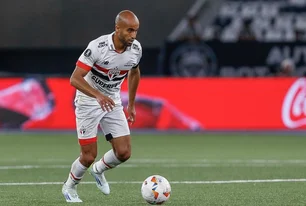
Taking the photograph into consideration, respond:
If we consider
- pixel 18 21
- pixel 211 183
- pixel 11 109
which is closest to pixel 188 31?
pixel 18 21

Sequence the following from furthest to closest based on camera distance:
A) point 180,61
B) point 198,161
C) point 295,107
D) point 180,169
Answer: point 180,61, point 295,107, point 198,161, point 180,169

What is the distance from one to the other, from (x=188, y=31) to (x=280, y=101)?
605cm

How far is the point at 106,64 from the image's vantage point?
952 centimetres

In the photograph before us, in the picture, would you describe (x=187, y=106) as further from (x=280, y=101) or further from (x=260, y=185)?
(x=260, y=185)

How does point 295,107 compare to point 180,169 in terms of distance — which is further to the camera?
point 295,107

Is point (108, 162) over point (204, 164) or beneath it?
over

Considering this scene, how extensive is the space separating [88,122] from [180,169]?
3670 mm

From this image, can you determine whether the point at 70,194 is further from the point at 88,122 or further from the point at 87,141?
the point at 88,122

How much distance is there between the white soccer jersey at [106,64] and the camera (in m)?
9.40

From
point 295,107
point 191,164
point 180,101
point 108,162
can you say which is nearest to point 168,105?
point 180,101

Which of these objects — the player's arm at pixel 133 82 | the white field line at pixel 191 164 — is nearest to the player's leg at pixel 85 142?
the player's arm at pixel 133 82

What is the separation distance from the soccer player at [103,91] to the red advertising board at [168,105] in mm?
10438

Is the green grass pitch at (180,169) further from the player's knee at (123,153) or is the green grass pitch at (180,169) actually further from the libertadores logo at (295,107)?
the player's knee at (123,153)

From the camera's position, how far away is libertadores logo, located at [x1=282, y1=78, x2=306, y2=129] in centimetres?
1994
